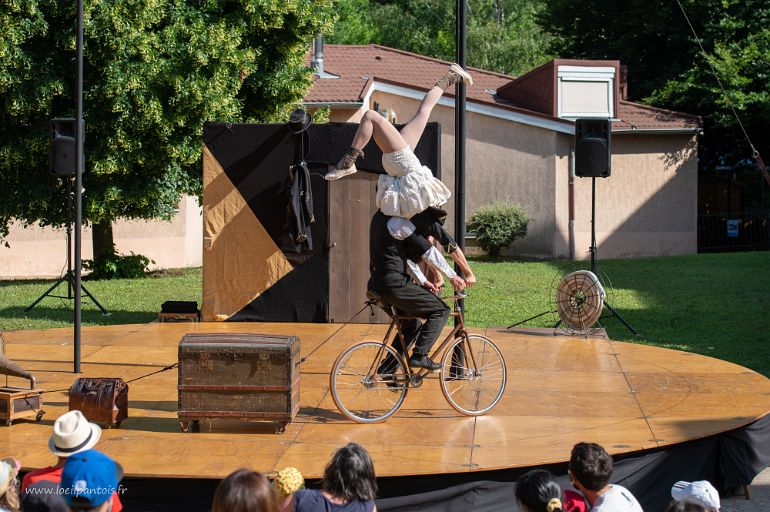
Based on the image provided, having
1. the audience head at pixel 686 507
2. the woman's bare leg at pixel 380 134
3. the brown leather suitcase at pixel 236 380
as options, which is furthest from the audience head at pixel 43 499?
the woman's bare leg at pixel 380 134

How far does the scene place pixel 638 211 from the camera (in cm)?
2661

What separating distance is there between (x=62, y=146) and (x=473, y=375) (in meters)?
6.73

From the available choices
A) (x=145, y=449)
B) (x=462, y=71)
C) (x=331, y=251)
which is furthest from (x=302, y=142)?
(x=145, y=449)

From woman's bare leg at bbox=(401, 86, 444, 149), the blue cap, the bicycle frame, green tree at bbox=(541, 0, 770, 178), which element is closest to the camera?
the blue cap

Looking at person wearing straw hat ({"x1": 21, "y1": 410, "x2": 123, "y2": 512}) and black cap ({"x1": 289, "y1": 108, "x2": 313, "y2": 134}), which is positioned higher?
black cap ({"x1": 289, "y1": 108, "x2": 313, "y2": 134})

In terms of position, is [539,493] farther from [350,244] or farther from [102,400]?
[350,244]

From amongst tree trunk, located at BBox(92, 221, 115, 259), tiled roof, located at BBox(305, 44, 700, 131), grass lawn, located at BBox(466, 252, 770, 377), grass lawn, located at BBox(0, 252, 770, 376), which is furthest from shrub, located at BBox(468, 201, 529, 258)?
tree trunk, located at BBox(92, 221, 115, 259)

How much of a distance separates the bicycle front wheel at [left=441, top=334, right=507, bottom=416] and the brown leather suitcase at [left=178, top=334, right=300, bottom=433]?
1220 millimetres

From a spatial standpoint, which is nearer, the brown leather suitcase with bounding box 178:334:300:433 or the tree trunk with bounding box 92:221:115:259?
the brown leather suitcase with bounding box 178:334:300:433

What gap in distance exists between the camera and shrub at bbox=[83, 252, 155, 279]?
2058 cm

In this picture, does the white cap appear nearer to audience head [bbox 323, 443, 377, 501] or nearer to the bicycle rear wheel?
audience head [bbox 323, 443, 377, 501]

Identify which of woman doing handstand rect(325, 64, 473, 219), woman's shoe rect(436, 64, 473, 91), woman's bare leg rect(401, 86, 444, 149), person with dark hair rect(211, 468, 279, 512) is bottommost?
person with dark hair rect(211, 468, 279, 512)

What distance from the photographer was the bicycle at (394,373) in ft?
24.2

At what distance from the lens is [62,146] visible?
12141 millimetres
